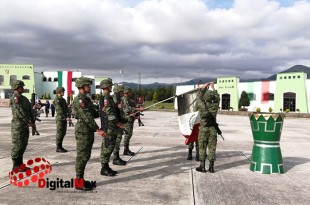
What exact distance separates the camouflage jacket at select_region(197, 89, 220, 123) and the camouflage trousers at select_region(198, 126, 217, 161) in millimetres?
251

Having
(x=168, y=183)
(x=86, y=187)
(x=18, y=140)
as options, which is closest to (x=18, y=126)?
(x=18, y=140)

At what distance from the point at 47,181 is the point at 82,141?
1137 millimetres

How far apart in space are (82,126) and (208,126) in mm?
2891

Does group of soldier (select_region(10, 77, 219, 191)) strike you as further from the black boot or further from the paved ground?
the paved ground

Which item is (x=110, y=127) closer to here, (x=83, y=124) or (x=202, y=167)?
(x=83, y=124)

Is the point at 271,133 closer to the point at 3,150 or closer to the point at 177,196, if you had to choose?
the point at 177,196

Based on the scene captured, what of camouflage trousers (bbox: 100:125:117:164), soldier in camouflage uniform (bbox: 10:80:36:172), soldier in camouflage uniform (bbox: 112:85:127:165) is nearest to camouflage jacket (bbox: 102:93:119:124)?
camouflage trousers (bbox: 100:125:117:164)

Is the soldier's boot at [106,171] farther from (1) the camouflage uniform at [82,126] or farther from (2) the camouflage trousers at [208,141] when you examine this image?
(2) the camouflage trousers at [208,141]

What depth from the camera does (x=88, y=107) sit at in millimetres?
4988

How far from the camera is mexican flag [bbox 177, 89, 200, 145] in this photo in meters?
7.19

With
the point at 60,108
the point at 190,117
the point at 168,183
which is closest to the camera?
the point at 168,183

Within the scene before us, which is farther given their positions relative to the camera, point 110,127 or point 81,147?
point 110,127

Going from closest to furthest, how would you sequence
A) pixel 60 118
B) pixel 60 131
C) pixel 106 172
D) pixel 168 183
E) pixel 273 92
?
pixel 168 183 < pixel 106 172 < pixel 60 131 < pixel 60 118 < pixel 273 92

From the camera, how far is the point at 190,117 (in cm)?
725
